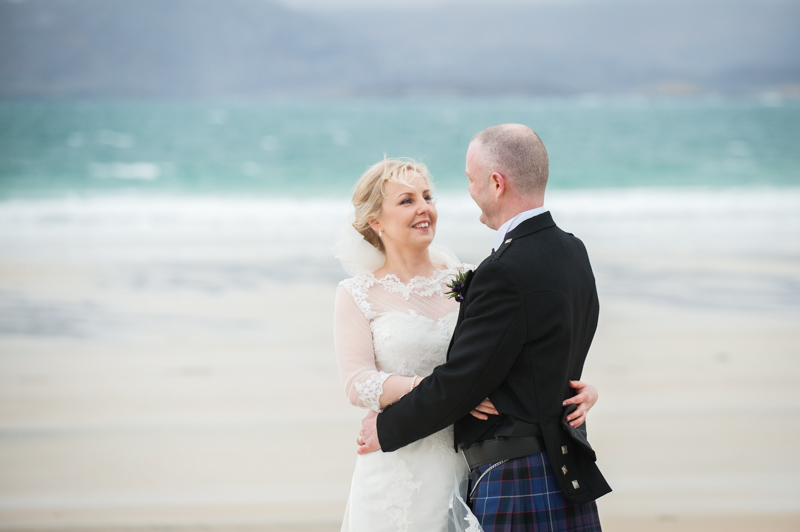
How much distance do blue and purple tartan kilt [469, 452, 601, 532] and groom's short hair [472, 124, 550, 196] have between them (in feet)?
2.67

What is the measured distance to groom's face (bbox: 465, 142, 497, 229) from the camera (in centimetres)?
235

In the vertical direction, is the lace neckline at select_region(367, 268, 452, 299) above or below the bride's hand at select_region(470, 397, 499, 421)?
above

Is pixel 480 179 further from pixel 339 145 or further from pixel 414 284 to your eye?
pixel 339 145

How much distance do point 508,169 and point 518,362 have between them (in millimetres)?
568

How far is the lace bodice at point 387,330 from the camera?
8.77ft

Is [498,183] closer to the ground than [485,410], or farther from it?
farther from it

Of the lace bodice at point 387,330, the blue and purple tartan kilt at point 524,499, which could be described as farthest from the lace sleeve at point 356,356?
the blue and purple tartan kilt at point 524,499

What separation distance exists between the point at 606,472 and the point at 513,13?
5707 cm

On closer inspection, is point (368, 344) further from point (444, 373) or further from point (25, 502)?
point (25, 502)

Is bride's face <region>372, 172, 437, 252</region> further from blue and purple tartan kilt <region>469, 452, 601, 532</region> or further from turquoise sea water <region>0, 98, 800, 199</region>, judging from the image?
turquoise sea water <region>0, 98, 800, 199</region>

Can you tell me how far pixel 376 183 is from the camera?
282 cm

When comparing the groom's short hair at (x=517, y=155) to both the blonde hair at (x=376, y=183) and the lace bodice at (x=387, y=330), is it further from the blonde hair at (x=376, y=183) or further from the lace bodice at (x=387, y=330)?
the lace bodice at (x=387, y=330)

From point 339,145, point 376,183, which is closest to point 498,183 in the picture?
point 376,183

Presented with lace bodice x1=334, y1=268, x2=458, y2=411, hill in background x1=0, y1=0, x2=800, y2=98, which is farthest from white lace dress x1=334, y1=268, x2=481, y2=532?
hill in background x1=0, y1=0, x2=800, y2=98
